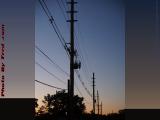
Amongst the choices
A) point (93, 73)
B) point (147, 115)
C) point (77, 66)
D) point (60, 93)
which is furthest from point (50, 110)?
point (147, 115)

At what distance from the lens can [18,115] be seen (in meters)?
17.2

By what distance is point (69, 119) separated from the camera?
2816 cm

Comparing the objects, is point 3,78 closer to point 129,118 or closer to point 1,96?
point 1,96

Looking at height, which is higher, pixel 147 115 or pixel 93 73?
pixel 93 73

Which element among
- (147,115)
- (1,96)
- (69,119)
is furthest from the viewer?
(69,119)

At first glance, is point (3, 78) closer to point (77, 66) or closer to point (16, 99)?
point (16, 99)

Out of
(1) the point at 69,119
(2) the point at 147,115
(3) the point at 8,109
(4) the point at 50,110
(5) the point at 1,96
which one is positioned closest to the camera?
(5) the point at 1,96

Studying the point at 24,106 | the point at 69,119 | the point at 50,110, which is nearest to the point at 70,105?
the point at 69,119

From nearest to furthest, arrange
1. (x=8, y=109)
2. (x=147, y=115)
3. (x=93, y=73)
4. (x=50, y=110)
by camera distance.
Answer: (x=8, y=109) → (x=147, y=115) → (x=93, y=73) → (x=50, y=110)

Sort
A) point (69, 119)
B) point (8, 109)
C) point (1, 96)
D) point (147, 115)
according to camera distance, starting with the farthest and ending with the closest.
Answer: point (69, 119) < point (147, 115) < point (8, 109) < point (1, 96)

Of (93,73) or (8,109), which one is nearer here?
(8,109)

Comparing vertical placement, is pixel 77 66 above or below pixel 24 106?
above

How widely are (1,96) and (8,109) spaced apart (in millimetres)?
1546

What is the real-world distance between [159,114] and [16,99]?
Answer: 7.99 metres
